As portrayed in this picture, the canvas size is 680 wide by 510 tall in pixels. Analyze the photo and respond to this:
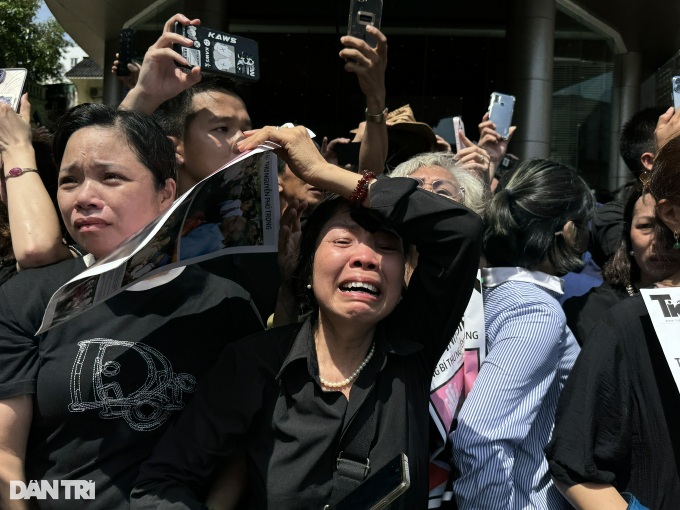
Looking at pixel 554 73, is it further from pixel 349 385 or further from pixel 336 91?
pixel 349 385

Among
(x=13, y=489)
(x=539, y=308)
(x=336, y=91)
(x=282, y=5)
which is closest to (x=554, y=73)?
(x=336, y=91)

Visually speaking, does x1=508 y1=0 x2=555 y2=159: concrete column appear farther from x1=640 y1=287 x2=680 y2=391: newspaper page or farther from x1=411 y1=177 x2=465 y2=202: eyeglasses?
x1=640 y1=287 x2=680 y2=391: newspaper page

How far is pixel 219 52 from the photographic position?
9.04 ft

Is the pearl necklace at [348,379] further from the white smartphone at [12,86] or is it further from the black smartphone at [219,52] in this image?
the white smartphone at [12,86]

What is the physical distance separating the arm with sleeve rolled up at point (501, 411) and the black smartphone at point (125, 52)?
1.93 meters

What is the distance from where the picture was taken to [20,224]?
2.30 m

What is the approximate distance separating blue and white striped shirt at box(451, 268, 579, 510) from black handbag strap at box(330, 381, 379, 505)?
1.71 feet

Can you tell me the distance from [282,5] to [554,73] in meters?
5.37

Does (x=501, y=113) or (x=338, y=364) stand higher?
(x=501, y=113)

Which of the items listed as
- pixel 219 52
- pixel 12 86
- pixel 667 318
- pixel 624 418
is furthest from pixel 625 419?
pixel 12 86

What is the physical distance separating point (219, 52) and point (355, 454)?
149cm

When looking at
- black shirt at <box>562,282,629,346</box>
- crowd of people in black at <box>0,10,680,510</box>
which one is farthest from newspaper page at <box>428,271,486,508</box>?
black shirt at <box>562,282,629,346</box>

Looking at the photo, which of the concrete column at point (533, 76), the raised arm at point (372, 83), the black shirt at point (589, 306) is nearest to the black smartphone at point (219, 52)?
the raised arm at point (372, 83)

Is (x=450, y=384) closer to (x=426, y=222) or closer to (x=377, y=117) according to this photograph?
(x=426, y=222)
